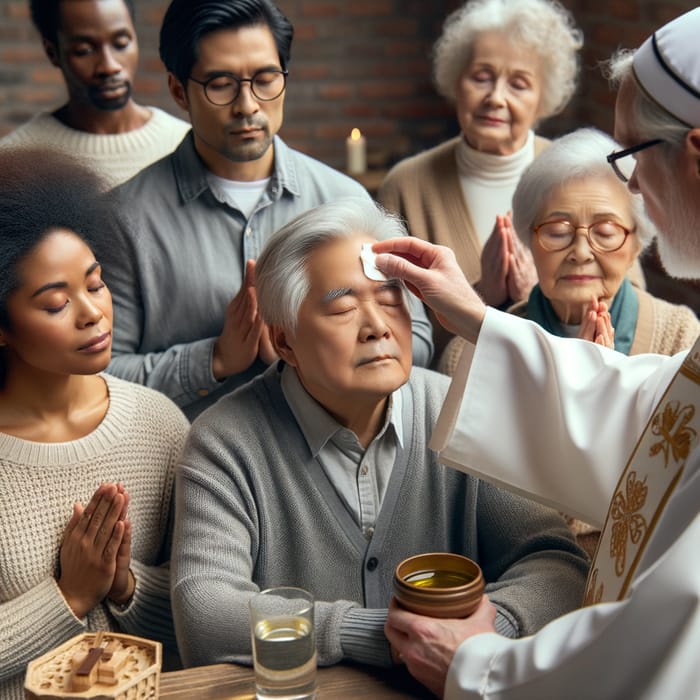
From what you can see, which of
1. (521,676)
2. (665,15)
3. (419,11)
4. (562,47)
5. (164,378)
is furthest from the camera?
(419,11)

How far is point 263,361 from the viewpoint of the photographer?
277 cm

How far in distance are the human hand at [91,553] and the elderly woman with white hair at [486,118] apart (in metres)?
1.42

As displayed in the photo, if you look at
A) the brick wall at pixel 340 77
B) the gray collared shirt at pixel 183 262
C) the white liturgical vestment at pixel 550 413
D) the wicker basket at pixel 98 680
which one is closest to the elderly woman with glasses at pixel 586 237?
the gray collared shirt at pixel 183 262

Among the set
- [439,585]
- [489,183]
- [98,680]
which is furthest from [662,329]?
[98,680]

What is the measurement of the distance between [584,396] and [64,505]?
3.31 ft

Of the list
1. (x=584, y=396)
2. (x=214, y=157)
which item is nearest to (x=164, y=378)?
(x=214, y=157)

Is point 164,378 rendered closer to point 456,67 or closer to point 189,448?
point 189,448

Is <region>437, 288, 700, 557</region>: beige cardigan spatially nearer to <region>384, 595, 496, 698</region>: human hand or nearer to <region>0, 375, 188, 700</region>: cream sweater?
<region>0, 375, 188, 700</region>: cream sweater

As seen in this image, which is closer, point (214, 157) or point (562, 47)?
point (214, 157)

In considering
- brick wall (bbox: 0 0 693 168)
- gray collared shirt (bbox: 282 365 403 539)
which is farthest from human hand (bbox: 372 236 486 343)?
brick wall (bbox: 0 0 693 168)

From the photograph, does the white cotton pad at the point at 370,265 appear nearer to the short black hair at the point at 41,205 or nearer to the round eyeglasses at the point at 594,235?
the short black hair at the point at 41,205

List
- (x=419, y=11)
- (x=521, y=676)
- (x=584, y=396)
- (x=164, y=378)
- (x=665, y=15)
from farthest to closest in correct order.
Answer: (x=419, y=11), (x=665, y=15), (x=164, y=378), (x=584, y=396), (x=521, y=676)

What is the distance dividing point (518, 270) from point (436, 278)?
0.97 metres

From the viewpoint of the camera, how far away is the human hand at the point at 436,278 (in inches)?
82.7
